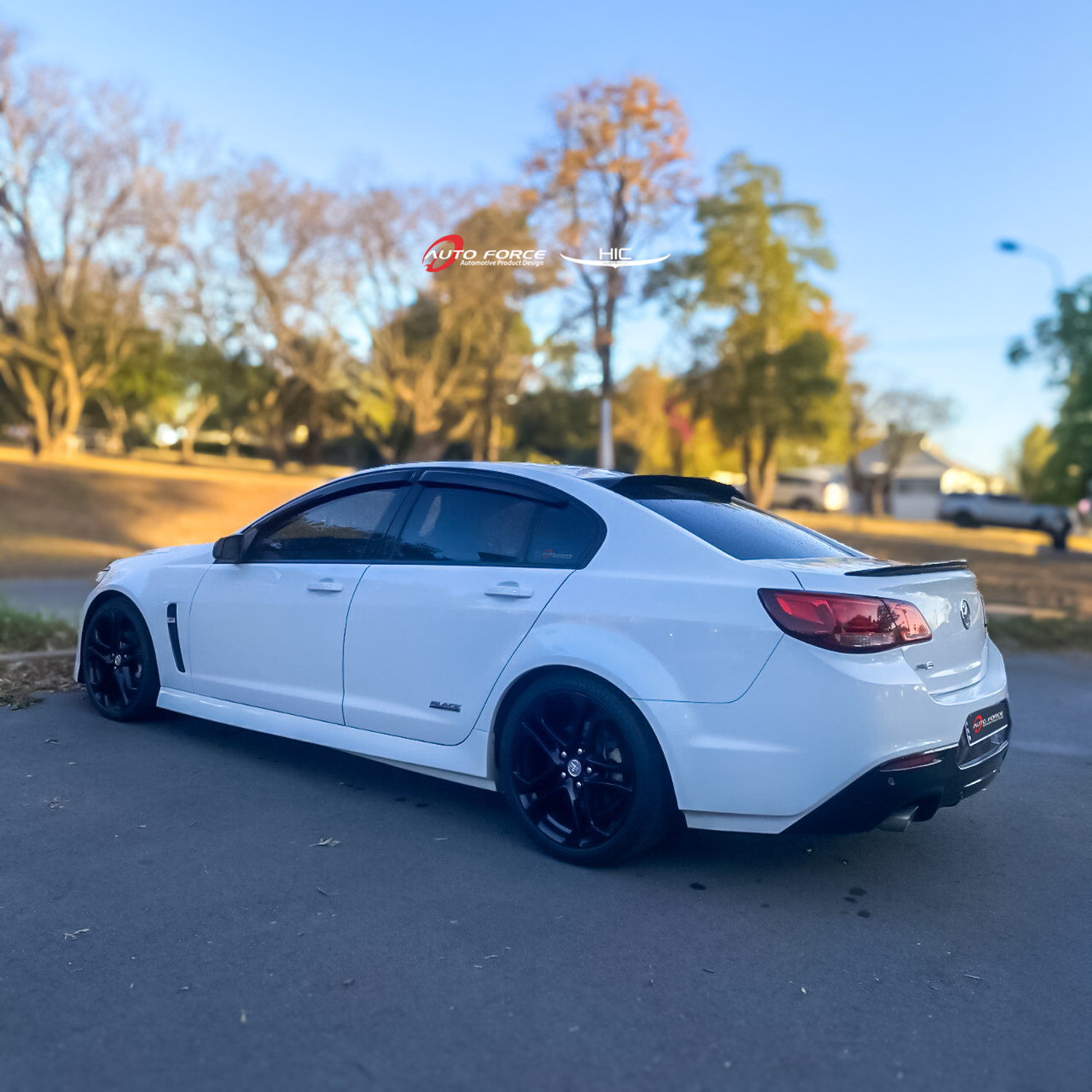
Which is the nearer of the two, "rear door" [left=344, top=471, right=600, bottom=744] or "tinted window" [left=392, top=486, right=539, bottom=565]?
"rear door" [left=344, top=471, right=600, bottom=744]

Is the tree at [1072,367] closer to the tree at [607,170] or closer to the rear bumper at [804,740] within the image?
the tree at [607,170]

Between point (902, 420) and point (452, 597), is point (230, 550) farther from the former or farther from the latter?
point (902, 420)

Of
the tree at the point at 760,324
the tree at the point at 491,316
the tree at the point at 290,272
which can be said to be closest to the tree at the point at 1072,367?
the tree at the point at 760,324

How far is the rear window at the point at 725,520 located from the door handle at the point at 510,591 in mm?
543

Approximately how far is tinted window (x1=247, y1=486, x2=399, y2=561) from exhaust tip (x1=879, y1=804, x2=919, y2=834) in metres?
2.46

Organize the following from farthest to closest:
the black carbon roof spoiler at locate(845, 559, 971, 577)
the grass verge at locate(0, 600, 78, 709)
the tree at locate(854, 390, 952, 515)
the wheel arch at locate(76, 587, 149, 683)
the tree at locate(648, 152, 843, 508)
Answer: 1. the tree at locate(854, 390, 952, 515)
2. the tree at locate(648, 152, 843, 508)
3. the grass verge at locate(0, 600, 78, 709)
4. the wheel arch at locate(76, 587, 149, 683)
5. the black carbon roof spoiler at locate(845, 559, 971, 577)

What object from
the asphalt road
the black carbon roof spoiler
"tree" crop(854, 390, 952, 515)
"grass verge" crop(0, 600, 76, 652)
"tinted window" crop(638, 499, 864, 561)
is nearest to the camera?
the asphalt road

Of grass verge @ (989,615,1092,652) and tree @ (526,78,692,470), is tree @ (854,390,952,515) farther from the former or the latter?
grass verge @ (989,615,1092,652)

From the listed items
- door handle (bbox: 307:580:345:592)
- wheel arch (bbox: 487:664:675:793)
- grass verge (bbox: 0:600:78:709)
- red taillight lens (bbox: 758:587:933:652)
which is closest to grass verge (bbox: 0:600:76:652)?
grass verge (bbox: 0:600:78:709)

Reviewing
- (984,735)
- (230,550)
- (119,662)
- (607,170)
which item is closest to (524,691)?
(984,735)

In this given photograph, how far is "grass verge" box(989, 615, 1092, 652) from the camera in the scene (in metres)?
10.5

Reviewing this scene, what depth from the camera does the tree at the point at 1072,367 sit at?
33.3 metres

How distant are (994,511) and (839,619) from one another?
4847cm

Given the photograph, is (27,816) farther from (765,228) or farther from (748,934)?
(765,228)
